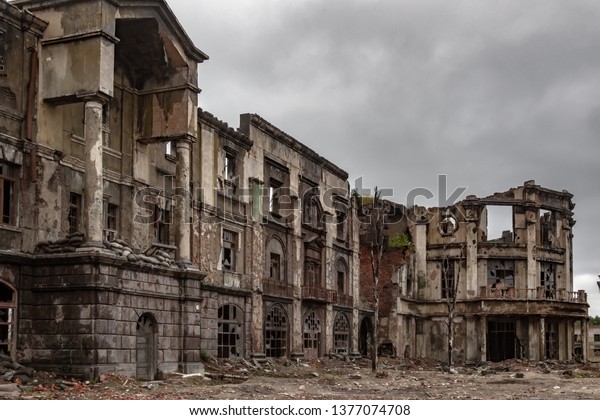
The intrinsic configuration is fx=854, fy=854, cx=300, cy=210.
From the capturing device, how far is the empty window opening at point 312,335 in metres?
37.3

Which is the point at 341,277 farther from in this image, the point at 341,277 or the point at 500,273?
the point at 500,273

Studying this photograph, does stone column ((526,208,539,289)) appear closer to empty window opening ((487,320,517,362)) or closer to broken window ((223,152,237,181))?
empty window opening ((487,320,517,362))

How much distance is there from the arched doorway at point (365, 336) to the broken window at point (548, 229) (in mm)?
12480

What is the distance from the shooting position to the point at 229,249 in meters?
31.6

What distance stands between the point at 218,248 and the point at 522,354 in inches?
918

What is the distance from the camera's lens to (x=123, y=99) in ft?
85.6

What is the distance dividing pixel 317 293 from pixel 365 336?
921 centimetres

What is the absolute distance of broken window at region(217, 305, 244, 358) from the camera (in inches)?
1188

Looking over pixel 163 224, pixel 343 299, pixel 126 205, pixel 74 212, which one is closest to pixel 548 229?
pixel 343 299

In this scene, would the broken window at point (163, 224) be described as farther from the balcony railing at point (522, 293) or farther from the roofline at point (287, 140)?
the balcony railing at point (522, 293)

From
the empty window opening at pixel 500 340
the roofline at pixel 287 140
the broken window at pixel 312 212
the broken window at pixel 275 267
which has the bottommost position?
the empty window opening at pixel 500 340

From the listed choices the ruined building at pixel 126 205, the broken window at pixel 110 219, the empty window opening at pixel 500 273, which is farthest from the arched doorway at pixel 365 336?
the broken window at pixel 110 219

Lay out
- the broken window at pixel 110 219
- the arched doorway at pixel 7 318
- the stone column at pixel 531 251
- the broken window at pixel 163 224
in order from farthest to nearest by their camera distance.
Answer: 1. the stone column at pixel 531 251
2. the broken window at pixel 163 224
3. the broken window at pixel 110 219
4. the arched doorway at pixel 7 318

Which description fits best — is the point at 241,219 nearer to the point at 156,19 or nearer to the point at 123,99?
the point at 123,99
